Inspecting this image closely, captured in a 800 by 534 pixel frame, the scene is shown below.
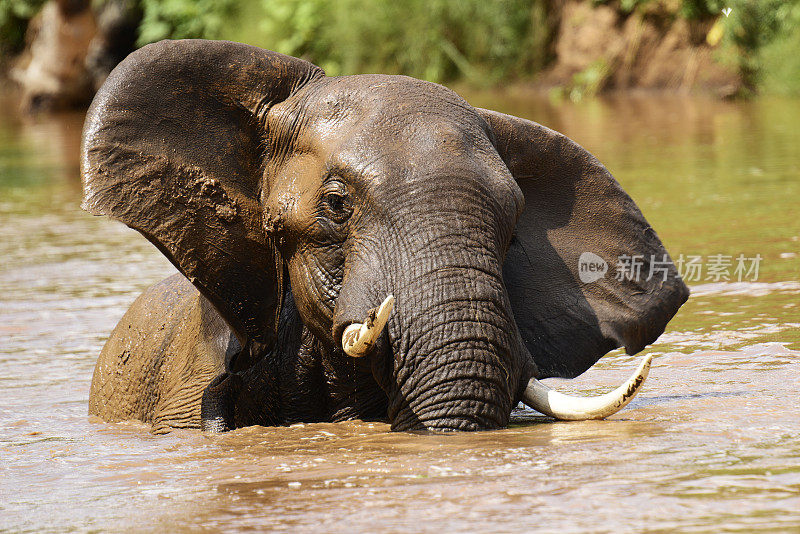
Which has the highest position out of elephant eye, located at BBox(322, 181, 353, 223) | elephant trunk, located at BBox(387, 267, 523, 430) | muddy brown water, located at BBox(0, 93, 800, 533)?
elephant eye, located at BBox(322, 181, 353, 223)

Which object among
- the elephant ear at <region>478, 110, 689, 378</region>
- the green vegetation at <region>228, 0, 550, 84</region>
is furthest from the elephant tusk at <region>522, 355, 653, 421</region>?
the green vegetation at <region>228, 0, 550, 84</region>

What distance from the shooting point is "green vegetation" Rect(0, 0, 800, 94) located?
87.3ft

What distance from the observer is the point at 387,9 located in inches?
1364

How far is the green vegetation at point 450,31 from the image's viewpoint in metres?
26.6

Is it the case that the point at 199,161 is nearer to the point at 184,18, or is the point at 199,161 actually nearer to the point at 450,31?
the point at 450,31

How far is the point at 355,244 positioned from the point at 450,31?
29.7 m

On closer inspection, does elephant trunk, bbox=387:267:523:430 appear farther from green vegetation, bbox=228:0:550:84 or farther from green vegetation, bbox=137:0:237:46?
green vegetation, bbox=137:0:237:46

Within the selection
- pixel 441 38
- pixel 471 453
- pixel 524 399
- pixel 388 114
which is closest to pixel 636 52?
pixel 441 38

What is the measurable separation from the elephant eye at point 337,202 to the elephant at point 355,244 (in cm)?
1

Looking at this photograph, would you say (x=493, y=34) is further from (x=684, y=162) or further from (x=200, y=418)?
(x=200, y=418)

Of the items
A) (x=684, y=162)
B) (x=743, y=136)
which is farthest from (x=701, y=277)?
(x=743, y=136)

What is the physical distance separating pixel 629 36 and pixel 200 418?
981 inches

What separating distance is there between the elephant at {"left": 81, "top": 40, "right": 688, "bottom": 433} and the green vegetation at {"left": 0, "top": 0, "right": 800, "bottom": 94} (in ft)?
68.0

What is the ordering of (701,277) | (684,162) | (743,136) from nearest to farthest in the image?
(701,277), (684,162), (743,136)
